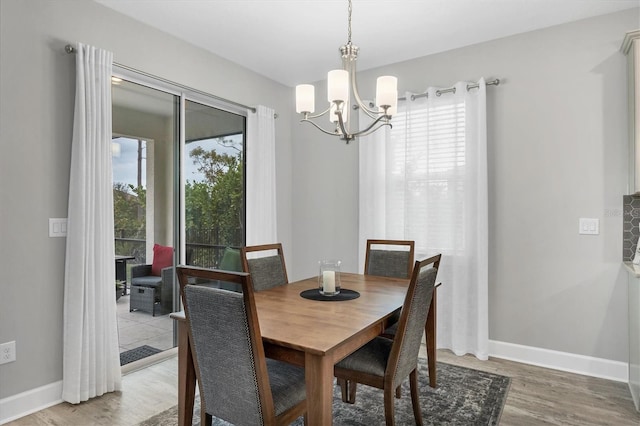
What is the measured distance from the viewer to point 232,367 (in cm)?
151

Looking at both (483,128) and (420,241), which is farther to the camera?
(420,241)

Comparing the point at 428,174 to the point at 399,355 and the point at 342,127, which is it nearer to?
the point at 342,127

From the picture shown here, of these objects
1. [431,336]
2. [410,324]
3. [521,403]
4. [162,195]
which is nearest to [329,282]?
[410,324]

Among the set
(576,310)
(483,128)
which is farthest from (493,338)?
(483,128)

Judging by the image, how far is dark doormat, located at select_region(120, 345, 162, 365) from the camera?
295 centimetres

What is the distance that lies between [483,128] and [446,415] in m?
2.19

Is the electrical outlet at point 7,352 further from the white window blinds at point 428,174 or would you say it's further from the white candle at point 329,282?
the white window blinds at point 428,174

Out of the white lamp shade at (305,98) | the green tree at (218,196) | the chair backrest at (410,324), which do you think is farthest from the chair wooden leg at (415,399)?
the green tree at (218,196)

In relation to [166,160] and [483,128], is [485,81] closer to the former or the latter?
[483,128]

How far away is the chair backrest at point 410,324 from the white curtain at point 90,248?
74.9 inches

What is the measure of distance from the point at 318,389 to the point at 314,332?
0.23 metres

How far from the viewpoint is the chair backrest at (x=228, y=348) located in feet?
4.67

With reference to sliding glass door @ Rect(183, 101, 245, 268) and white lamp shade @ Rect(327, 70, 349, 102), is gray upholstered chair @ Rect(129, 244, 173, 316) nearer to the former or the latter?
sliding glass door @ Rect(183, 101, 245, 268)

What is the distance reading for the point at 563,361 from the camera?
3.01 m
